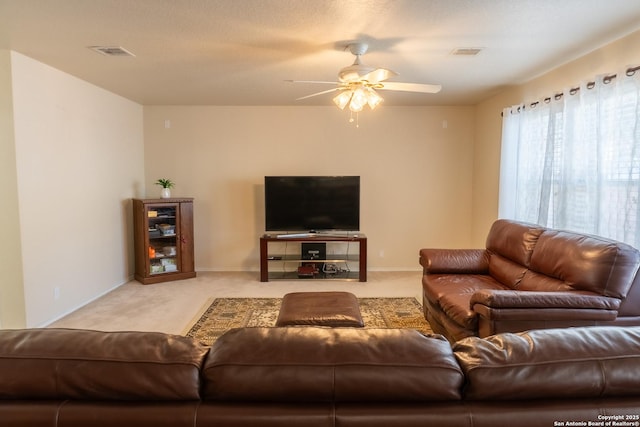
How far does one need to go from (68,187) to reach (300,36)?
2926 millimetres

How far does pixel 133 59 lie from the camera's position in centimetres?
337

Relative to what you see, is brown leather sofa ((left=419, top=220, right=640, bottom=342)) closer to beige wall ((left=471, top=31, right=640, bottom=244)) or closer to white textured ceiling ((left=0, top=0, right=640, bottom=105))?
beige wall ((left=471, top=31, right=640, bottom=244))

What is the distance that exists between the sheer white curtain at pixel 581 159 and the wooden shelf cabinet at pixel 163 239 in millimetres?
4232

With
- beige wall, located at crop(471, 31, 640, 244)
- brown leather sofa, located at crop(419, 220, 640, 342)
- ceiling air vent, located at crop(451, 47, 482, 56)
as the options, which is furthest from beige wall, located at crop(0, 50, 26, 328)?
beige wall, located at crop(471, 31, 640, 244)

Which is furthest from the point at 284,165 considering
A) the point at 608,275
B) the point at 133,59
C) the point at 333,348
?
the point at 333,348

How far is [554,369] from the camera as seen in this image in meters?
0.90

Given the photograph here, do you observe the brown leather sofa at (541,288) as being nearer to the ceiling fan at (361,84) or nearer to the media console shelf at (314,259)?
the ceiling fan at (361,84)

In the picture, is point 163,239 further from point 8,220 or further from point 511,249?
point 511,249

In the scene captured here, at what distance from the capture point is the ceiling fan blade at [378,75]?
2746 millimetres

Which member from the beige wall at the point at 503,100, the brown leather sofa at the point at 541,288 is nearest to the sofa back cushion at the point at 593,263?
the brown leather sofa at the point at 541,288

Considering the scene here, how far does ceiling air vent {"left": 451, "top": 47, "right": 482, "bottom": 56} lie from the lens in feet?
10.2

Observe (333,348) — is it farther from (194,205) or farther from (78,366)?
(194,205)

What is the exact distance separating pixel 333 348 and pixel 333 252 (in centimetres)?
469

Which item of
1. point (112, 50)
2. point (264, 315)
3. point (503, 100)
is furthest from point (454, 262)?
point (112, 50)
